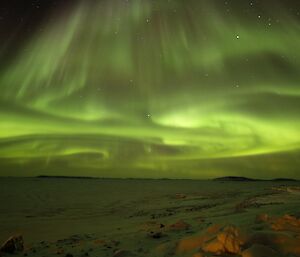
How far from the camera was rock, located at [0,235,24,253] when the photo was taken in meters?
7.39

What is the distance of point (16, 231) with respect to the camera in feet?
43.1

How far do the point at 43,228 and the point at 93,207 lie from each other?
7.88 metres

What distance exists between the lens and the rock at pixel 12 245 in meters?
7.39

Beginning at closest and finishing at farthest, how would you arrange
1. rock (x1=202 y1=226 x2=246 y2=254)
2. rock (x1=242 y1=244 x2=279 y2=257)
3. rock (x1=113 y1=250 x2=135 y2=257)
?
1. rock (x1=242 y1=244 x2=279 y2=257)
2. rock (x1=202 y1=226 x2=246 y2=254)
3. rock (x1=113 y1=250 x2=135 y2=257)

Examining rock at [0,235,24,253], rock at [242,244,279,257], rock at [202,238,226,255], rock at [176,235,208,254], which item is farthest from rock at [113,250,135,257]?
rock at [0,235,24,253]

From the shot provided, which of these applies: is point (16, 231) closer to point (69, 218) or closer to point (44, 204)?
point (69, 218)

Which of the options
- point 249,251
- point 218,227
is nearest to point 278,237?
point 249,251

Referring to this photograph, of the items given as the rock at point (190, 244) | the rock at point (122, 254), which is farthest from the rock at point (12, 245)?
the rock at point (190, 244)

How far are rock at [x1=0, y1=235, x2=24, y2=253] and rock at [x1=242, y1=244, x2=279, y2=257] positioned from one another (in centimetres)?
472

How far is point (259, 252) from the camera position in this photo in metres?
5.66

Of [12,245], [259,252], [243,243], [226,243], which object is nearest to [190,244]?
[226,243]

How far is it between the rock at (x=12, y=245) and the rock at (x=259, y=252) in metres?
4.72

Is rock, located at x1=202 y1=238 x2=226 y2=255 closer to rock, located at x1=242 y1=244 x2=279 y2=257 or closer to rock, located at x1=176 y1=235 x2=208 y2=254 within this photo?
rock, located at x1=176 y1=235 x2=208 y2=254

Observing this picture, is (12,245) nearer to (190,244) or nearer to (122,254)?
(122,254)
